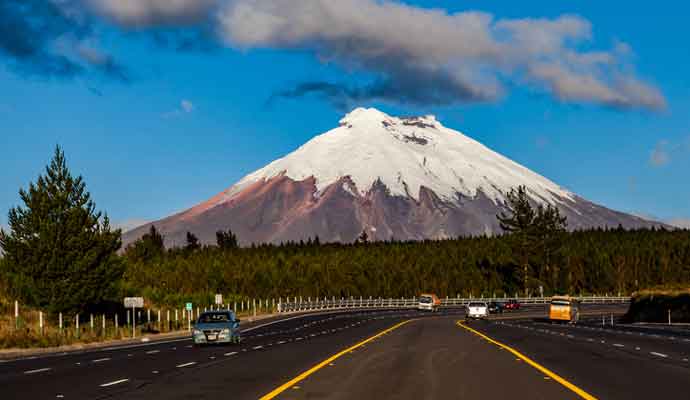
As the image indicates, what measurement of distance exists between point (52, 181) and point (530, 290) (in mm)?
109361

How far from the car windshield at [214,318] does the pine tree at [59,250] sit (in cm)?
1691

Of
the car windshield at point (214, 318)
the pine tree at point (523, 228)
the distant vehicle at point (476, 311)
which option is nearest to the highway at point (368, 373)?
the car windshield at point (214, 318)

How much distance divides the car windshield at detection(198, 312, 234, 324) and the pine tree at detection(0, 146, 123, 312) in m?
16.9

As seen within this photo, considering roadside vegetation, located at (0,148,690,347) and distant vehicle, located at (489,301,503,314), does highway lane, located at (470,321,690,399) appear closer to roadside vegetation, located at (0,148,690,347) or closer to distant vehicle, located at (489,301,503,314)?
distant vehicle, located at (489,301,503,314)

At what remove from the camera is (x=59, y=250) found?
57.9 meters

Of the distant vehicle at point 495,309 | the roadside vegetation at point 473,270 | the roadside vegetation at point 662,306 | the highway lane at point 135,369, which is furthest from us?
the roadside vegetation at point 473,270

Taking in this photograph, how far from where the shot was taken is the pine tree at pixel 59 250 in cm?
5706

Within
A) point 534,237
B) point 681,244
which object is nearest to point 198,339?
point 534,237

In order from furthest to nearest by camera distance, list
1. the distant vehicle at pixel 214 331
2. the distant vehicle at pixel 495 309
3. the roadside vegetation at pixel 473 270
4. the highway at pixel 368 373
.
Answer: the roadside vegetation at pixel 473 270 → the distant vehicle at pixel 495 309 → the distant vehicle at pixel 214 331 → the highway at pixel 368 373

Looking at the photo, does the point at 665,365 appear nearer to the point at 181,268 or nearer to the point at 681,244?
the point at 181,268

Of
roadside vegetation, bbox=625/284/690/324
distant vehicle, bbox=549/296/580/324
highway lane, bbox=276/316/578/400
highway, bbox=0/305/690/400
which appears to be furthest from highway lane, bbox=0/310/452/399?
roadside vegetation, bbox=625/284/690/324

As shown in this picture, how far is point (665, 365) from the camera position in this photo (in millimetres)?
26234

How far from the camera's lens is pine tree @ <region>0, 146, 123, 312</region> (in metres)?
57.1

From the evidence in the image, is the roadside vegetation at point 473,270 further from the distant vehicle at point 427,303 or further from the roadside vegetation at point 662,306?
the roadside vegetation at point 662,306
